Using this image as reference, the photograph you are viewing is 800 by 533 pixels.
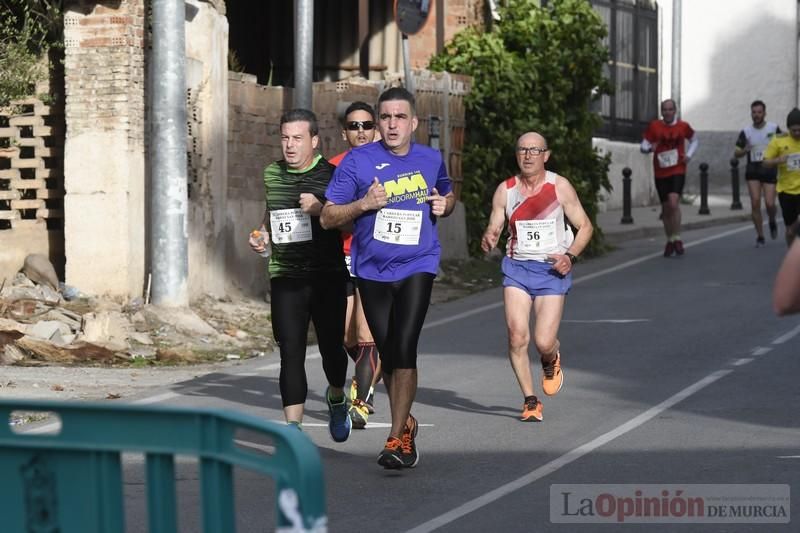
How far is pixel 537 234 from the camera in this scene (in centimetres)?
1062

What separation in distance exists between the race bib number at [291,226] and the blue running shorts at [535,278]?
1.84m

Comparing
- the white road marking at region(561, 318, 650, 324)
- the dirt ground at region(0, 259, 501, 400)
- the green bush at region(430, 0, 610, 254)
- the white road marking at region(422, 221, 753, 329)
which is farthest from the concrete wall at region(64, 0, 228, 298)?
the green bush at region(430, 0, 610, 254)

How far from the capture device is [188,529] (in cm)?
702

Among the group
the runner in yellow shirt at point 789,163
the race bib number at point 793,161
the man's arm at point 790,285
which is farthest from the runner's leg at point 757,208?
the man's arm at point 790,285

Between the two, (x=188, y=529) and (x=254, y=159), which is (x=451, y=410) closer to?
(x=188, y=529)

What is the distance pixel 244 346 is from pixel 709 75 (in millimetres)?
25488

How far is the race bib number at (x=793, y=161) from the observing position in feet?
63.7

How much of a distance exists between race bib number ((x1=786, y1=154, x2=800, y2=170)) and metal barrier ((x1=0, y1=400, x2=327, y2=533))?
1636cm

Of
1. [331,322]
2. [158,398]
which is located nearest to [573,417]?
[331,322]

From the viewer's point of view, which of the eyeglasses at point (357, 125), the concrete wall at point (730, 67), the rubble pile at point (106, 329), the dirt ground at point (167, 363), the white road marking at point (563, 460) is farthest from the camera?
→ the concrete wall at point (730, 67)

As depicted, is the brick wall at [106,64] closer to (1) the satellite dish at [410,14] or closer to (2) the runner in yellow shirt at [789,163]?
(1) the satellite dish at [410,14]

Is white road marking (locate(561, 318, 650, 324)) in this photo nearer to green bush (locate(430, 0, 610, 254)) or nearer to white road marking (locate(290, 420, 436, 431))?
white road marking (locate(290, 420, 436, 431))

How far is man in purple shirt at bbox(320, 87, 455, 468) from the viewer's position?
346 inches

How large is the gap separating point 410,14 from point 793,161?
484cm
